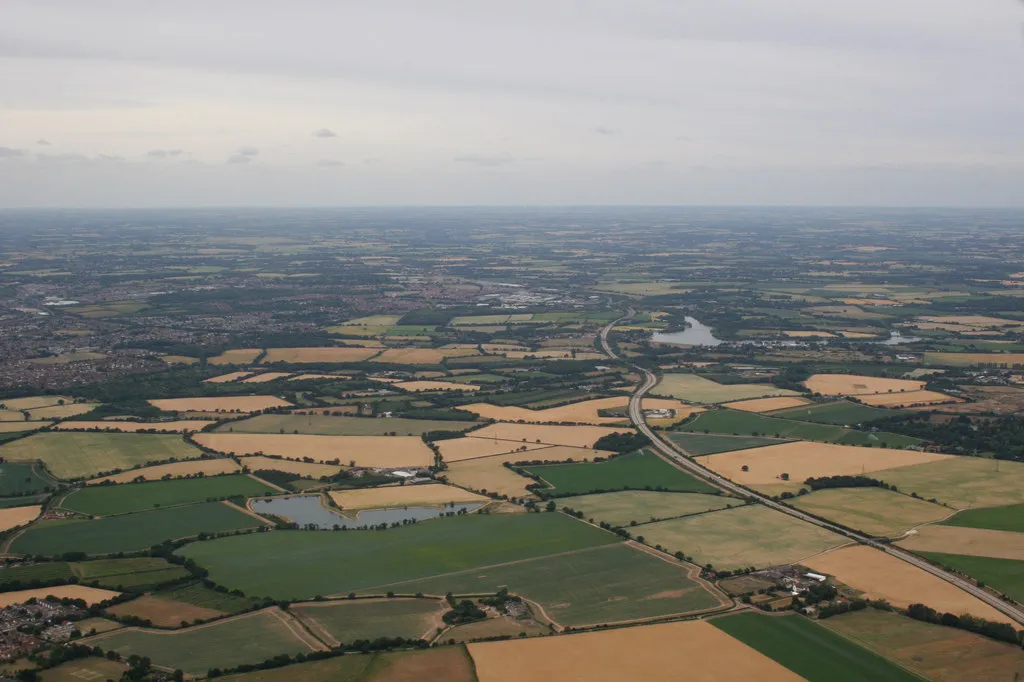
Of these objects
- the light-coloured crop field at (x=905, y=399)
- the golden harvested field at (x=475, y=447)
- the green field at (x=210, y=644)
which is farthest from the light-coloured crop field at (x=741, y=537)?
the light-coloured crop field at (x=905, y=399)

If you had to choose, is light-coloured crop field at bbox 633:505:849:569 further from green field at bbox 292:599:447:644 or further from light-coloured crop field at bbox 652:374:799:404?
light-coloured crop field at bbox 652:374:799:404

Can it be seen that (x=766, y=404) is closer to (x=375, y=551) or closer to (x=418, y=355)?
(x=418, y=355)

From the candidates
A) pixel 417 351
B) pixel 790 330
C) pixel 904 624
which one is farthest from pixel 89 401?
pixel 790 330

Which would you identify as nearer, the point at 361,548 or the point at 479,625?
the point at 479,625

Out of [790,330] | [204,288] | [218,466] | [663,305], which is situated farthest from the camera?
[204,288]

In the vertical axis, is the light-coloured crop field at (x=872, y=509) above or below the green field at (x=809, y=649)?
above

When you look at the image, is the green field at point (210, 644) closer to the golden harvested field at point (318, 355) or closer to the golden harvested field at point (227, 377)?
the golden harvested field at point (227, 377)

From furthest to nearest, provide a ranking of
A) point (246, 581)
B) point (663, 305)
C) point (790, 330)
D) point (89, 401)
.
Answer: point (663, 305), point (790, 330), point (89, 401), point (246, 581)

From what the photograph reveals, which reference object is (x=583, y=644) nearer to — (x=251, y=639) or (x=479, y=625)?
(x=479, y=625)
